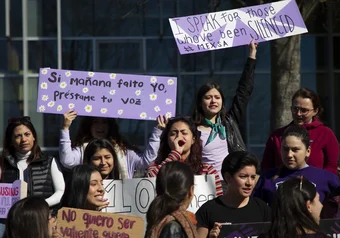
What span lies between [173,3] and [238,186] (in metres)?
8.04

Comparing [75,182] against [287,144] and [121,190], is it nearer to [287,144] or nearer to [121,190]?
[121,190]

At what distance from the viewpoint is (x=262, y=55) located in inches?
544

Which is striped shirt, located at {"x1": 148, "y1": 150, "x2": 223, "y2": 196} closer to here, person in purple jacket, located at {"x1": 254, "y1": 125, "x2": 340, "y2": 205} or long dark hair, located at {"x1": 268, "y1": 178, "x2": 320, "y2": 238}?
person in purple jacket, located at {"x1": 254, "y1": 125, "x2": 340, "y2": 205}

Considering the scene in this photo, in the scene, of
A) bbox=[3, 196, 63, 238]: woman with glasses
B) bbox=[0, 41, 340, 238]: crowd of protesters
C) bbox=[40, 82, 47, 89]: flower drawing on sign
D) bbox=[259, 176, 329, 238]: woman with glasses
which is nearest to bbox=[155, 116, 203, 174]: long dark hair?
bbox=[0, 41, 340, 238]: crowd of protesters

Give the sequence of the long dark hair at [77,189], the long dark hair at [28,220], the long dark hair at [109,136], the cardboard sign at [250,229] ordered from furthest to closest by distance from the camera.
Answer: the long dark hair at [109,136], the long dark hair at [77,189], the cardboard sign at [250,229], the long dark hair at [28,220]

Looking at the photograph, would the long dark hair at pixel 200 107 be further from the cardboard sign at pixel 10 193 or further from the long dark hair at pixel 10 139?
the cardboard sign at pixel 10 193

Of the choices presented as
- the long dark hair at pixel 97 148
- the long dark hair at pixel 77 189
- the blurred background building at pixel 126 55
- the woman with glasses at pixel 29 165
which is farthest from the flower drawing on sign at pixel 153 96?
the blurred background building at pixel 126 55

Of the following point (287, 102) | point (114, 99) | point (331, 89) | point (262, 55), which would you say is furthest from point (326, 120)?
point (114, 99)

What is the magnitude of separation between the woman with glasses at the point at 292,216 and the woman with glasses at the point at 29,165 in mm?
2709

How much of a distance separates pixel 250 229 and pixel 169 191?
58 cm

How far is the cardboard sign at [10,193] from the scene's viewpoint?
669cm

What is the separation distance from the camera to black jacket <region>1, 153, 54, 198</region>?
7.29 metres

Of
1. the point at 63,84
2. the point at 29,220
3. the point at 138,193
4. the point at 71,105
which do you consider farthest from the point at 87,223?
the point at 63,84

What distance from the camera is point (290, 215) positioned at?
192 inches
